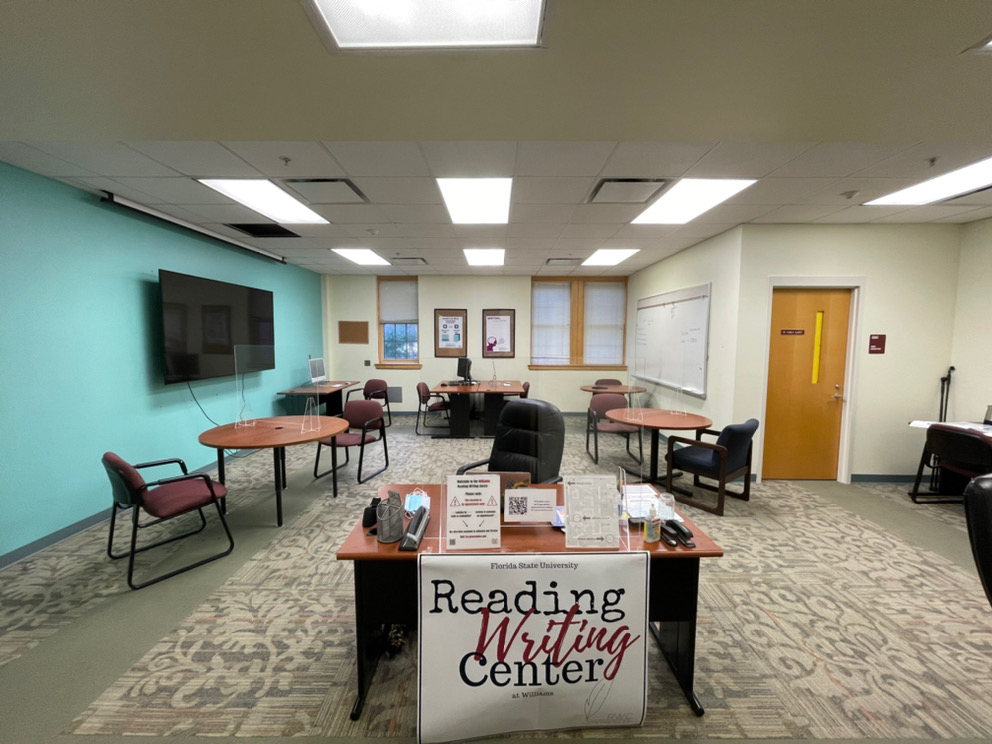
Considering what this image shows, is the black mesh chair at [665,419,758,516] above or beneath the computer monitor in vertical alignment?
beneath

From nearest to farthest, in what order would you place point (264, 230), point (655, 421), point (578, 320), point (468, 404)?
point (655, 421)
point (264, 230)
point (468, 404)
point (578, 320)

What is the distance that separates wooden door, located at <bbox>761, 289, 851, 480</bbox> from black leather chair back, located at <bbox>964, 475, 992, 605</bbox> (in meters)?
3.28

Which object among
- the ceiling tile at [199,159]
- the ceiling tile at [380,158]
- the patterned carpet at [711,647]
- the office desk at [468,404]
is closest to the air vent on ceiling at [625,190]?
the ceiling tile at [380,158]

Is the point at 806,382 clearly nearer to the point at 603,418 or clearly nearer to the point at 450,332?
the point at 603,418

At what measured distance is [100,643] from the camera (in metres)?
1.96

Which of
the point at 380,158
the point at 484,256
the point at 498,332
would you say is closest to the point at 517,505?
the point at 380,158

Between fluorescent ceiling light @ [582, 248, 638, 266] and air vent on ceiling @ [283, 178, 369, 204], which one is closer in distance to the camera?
air vent on ceiling @ [283, 178, 369, 204]

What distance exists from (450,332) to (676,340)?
4.17m

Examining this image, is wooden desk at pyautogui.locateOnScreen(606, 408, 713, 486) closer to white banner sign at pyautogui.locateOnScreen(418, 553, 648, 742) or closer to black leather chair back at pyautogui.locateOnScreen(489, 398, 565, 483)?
black leather chair back at pyautogui.locateOnScreen(489, 398, 565, 483)

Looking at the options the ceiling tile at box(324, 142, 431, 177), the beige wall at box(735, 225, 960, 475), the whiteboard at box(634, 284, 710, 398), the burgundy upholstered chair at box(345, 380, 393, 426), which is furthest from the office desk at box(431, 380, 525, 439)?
the ceiling tile at box(324, 142, 431, 177)

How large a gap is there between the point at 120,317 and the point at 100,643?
2744 mm

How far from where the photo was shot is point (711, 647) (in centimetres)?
196

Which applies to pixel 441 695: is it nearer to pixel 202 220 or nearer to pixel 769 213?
pixel 769 213

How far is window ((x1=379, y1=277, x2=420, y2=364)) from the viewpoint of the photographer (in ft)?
24.6
